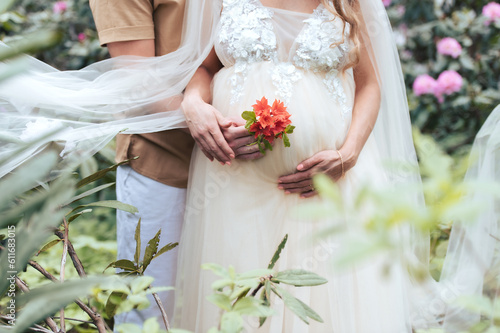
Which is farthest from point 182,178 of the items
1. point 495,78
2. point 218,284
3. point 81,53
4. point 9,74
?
point 495,78

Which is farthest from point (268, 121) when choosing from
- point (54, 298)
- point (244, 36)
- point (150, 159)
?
point (54, 298)

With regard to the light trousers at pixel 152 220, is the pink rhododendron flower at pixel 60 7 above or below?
above

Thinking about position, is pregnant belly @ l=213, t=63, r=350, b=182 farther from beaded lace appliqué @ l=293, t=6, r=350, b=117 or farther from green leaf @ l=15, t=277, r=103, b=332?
green leaf @ l=15, t=277, r=103, b=332

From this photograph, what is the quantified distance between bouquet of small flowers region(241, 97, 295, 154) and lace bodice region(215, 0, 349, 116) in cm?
15

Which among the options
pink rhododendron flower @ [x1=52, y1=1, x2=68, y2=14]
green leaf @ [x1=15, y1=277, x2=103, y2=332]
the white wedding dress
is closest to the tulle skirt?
the white wedding dress

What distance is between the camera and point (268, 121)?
1357mm

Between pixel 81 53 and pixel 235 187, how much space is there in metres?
2.69

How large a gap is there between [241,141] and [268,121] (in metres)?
0.15

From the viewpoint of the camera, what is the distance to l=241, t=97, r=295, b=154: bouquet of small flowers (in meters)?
1.36

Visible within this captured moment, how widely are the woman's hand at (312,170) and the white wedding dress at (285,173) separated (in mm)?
29

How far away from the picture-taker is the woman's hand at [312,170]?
150 centimetres

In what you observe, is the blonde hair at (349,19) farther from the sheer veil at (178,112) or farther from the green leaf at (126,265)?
the green leaf at (126,265)

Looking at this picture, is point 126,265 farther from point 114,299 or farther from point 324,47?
point 324,47

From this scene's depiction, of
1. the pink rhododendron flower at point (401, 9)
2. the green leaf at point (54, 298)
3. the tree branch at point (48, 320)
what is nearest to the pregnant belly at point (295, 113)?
the tree branch at point (48, 320)
